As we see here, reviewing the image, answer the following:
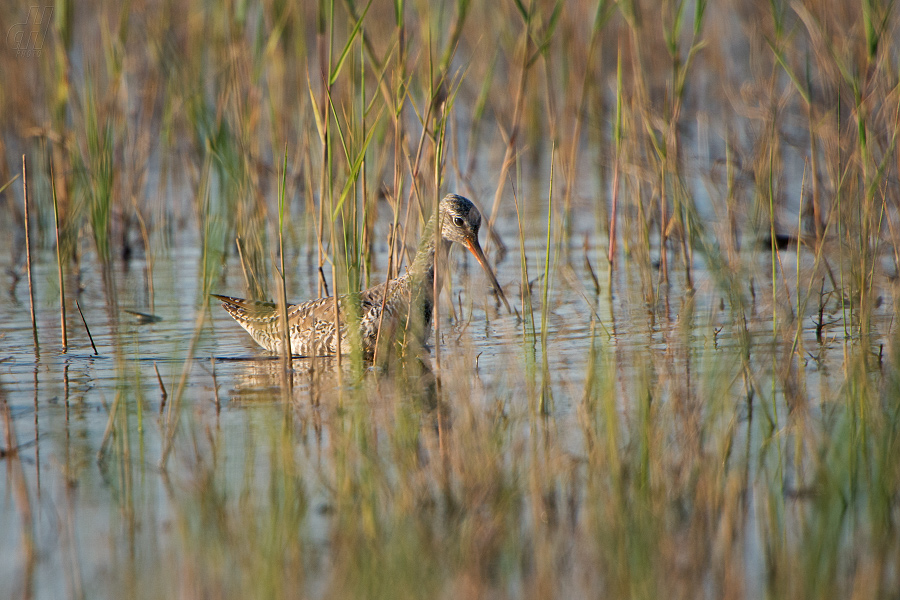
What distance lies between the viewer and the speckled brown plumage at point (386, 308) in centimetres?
603

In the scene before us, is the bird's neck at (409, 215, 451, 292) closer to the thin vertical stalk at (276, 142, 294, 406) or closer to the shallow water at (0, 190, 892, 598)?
the shallow water at (0, 190, 892, 598)

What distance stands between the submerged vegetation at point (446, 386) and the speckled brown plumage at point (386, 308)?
0.20m

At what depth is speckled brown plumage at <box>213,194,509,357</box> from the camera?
603 centimetres

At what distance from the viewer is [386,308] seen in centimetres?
610

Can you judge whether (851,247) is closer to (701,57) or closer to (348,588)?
(348,588)

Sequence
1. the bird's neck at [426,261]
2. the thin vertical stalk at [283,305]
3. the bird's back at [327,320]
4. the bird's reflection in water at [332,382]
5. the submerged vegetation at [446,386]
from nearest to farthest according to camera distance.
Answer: the submerged vegetation at [446,386]
the thin vertical stalk at [283,305]
the bird's reflection in water at [332,382]
the bird's back at [327,320]
the bird's neck at [426,261]

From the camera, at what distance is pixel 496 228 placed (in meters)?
9.19

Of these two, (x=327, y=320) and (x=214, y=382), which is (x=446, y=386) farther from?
(x=327, y=320)

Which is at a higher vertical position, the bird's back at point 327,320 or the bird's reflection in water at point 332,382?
the bird's back at point 327,320

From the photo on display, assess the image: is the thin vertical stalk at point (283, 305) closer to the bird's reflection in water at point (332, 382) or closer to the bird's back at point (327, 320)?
the bird's reflection in water at point (332, 382)

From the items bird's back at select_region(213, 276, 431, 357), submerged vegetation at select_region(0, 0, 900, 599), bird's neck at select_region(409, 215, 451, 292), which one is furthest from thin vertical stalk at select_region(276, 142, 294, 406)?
bird's neck at select_region(409, 215, 451, 292)

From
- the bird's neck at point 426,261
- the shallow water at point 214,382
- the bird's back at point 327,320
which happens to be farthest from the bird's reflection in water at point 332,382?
the bird's neck at point 426,261

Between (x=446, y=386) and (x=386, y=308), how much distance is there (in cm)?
119

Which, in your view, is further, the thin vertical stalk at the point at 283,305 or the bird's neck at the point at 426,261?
the bird's neck at the point at 426,261
